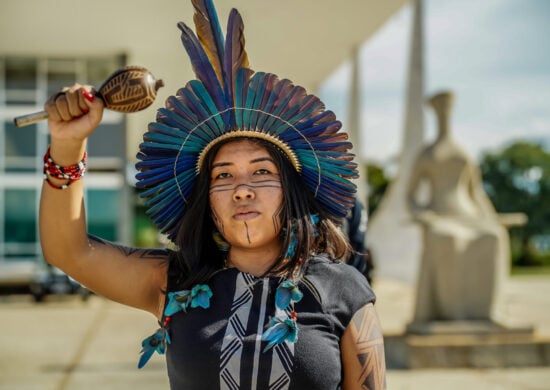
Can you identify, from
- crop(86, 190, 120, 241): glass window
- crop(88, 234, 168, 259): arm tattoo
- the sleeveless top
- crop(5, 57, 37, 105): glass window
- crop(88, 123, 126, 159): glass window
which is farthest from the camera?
crop(86, 190, 120, 241): glass window

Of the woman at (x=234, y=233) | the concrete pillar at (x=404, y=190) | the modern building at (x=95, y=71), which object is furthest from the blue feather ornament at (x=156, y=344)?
the concrete pillar at (x=404, y=190)

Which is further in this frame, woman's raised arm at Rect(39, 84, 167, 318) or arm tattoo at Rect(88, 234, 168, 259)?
arm tattoo at Rect(88, 234, 168, 259)

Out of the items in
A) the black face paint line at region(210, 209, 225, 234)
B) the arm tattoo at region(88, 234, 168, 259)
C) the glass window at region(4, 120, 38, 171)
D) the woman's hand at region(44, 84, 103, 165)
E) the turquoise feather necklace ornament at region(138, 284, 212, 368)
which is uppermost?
the glass window at region(4, 120, 38, 171)

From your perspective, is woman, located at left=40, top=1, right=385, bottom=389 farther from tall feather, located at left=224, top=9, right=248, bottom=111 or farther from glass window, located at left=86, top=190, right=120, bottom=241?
glass window, located at left=86, top=190, right=120, bottom=241

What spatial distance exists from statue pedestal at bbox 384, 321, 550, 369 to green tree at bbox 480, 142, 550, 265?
45659mm

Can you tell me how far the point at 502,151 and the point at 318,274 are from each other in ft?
194

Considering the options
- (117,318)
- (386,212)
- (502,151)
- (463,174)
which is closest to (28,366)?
(117,318)

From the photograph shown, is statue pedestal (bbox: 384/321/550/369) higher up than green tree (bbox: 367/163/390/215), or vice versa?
green tree (bbox: 367/163/390/215)

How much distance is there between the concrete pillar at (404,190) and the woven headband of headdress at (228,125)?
1660 cm

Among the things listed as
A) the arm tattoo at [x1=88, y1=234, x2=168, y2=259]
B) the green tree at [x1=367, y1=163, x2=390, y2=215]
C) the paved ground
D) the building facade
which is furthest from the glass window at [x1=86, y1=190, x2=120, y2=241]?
the green tree at [x1=367, y1=163, x2=390, y2=215]

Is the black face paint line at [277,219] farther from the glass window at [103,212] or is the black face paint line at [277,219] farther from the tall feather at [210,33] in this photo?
the glass window at [103,212]

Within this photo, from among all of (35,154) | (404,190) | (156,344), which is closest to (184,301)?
(156,344)

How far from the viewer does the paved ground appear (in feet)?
18.7

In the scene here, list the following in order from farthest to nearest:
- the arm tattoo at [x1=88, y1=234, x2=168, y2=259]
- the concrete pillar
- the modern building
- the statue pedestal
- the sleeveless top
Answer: the concrete pillar → the modern building → the statue pedestal → the arm tattoo at [x1=88, y1=234, x2=168, y2=259] → the sleeveless top
